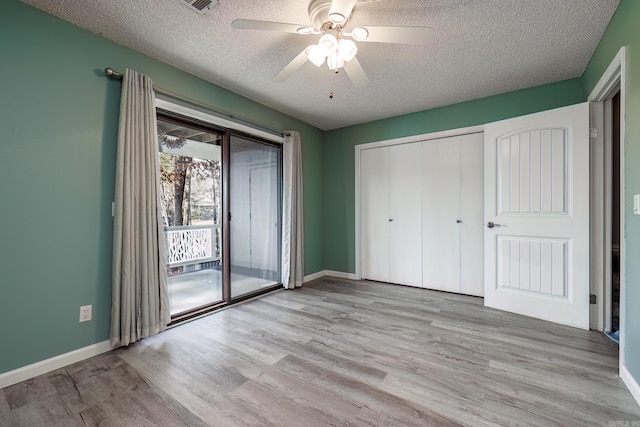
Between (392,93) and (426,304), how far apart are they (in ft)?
8.21

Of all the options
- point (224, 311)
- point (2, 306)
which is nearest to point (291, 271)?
point (224, 311)

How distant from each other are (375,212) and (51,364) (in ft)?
12.2

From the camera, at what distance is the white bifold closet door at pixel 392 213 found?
379 centimetres

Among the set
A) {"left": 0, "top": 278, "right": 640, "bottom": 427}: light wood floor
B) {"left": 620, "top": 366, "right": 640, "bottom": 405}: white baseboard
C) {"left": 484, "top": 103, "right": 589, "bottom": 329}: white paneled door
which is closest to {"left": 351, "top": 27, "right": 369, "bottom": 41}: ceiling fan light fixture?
{"left": 484, "top": 103, "right": 589, "bottom": 329}: white paneled door

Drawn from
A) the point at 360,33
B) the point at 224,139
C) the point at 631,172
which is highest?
the point at 360,33

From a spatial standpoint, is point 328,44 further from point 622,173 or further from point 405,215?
point 405,215

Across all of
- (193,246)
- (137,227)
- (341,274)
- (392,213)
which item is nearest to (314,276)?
(341,274)

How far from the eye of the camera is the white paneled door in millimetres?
2439

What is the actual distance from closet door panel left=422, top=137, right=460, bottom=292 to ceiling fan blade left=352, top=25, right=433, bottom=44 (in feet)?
7.18

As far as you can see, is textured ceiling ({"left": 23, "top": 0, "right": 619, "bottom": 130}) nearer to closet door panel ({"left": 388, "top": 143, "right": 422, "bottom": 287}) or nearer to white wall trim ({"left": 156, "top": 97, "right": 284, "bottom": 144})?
white wall trim ({"left": 156, "top": 97, "right": 284, "bottom": 144})

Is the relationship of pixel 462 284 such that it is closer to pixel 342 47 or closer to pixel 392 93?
pixel 392 93

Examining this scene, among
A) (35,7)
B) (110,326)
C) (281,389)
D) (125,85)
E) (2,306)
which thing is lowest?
(281,389)

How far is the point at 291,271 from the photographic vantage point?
372cm

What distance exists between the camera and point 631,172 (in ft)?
5.31
